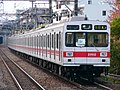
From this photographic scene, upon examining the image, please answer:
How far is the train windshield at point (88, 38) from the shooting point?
16.6 metres

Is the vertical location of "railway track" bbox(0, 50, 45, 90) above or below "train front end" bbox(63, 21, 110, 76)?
below

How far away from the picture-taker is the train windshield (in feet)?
54.3

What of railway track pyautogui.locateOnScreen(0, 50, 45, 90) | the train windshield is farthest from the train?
railway track pyautogui.locateOnScreen(0, 50, 45, 90)

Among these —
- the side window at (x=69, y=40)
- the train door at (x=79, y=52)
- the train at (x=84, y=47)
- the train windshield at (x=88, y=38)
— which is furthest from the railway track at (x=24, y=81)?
the train windshield at (x=88, y=38)

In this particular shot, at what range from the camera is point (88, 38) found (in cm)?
1664

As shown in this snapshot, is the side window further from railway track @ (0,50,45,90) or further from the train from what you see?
railway track @ (0,50,45,90)

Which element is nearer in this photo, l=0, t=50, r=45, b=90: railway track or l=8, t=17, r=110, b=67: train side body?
l=0, t=50, r=45, b=90: railway track

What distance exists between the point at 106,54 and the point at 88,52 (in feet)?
2.57

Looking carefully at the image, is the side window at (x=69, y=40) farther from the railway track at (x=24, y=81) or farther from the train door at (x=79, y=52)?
the railway track at (x=24, y=81)

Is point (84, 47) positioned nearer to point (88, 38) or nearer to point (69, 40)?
point (88, 38)

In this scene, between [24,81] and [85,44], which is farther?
[24,81]

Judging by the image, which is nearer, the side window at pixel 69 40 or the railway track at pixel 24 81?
the railway track at pixel 24 81

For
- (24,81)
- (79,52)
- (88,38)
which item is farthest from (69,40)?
(24,81)

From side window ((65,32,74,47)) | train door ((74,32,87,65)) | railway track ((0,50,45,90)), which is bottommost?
railway track ((0,50,45,90))
